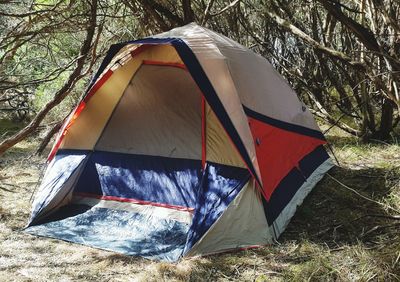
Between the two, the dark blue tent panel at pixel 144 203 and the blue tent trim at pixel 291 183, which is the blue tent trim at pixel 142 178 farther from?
the blue tent trim at pixel 291 183

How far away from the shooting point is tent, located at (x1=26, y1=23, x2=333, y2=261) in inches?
133

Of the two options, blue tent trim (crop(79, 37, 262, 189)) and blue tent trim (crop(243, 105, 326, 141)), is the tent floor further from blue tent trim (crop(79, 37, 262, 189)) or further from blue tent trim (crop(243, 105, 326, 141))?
blue tent trim (crop(243, 105, 326, 141))

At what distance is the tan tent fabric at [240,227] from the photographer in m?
3.27

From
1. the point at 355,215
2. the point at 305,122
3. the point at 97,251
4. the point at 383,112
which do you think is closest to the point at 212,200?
the point at 97,251

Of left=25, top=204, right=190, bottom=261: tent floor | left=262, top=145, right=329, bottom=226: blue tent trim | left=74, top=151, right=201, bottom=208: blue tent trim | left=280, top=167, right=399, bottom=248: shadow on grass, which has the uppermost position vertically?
left=74, top=151, right=201, bottom=208: blue tent trim

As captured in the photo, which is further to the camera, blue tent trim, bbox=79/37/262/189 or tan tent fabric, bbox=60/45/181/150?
tan tent fabric, bbox=60/45/181/150

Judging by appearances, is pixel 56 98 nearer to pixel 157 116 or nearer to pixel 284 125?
pixel 157 116

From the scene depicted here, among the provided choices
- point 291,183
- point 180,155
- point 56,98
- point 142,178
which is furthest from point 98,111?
point 291,183

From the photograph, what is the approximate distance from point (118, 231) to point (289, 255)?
4.62 feet

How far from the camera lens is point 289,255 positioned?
3.14m

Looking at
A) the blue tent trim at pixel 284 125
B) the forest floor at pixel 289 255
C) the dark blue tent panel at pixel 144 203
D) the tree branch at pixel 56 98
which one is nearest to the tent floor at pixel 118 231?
the dark blue tent panel at pixel 144 203

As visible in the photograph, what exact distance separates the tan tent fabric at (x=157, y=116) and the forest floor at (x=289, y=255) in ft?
3.54

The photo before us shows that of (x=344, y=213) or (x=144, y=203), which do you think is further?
(x=144, y=203)

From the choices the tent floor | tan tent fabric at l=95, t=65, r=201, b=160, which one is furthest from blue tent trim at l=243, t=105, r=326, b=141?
the tent floor
